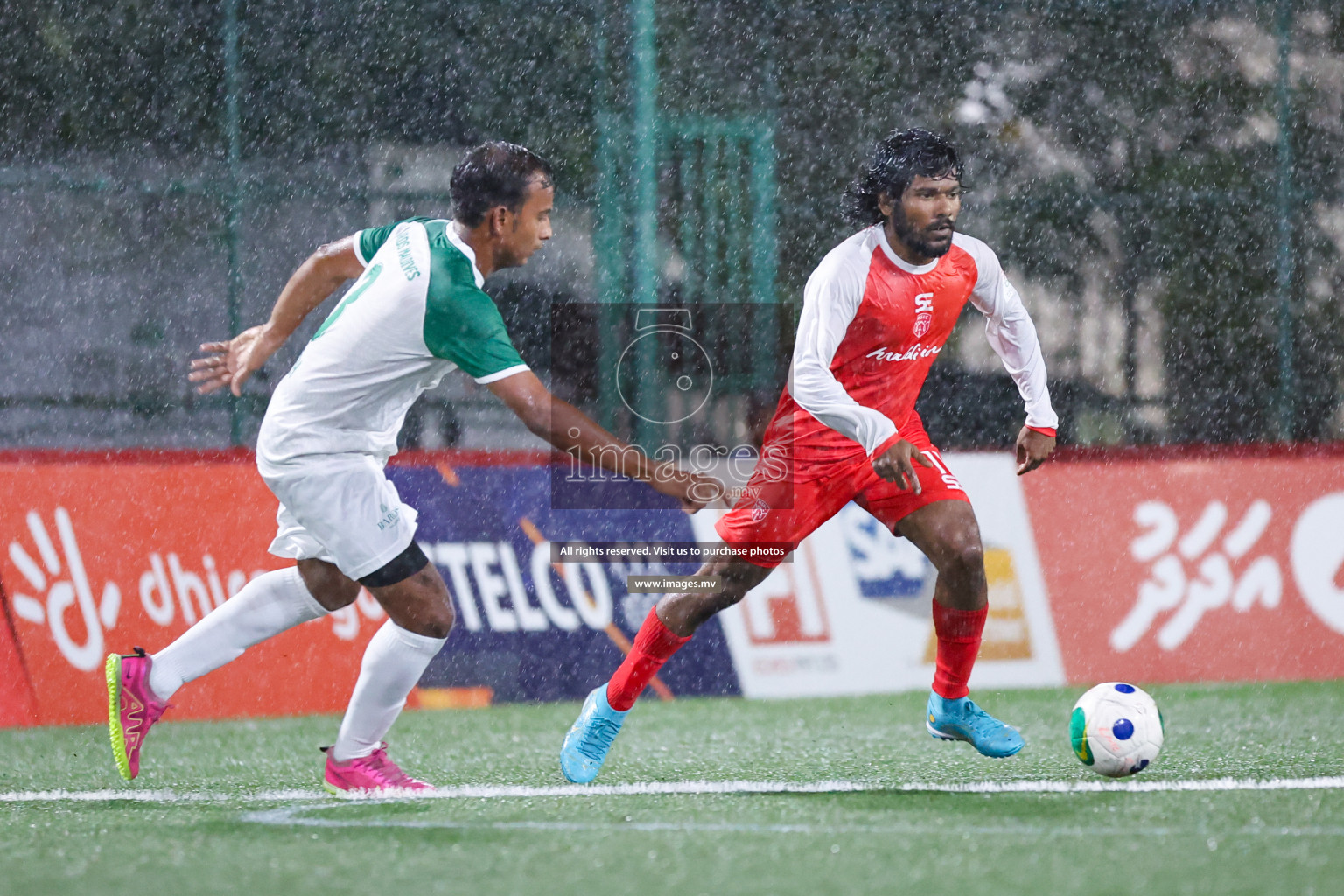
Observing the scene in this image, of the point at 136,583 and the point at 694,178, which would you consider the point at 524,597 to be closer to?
the point at 136,583

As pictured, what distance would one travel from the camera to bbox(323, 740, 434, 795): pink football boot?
431 centimetres

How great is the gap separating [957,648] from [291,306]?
7.05 feet

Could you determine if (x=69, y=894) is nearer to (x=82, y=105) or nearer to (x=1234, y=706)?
(x=1234, y=706)

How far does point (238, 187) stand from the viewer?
9.49m

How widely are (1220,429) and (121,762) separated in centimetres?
790

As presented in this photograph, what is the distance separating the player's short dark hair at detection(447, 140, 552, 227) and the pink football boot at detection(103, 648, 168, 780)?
1.54 m

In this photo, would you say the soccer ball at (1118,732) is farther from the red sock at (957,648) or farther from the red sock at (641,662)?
the red sock at (641,662)

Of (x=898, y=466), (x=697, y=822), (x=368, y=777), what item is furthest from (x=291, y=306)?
(x=697, y=822)

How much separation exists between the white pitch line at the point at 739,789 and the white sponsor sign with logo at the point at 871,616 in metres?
2.76

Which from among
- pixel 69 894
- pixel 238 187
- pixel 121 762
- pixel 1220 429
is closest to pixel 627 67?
pixel 238 187

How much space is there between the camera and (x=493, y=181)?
4113 mm

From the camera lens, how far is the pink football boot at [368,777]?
14.1 ft

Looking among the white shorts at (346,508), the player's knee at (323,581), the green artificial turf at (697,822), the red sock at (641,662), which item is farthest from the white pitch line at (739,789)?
the white shorts at (346,508)

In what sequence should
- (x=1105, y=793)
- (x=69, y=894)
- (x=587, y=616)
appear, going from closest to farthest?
1. (x=69, y=894)
2. (x=1105, y=793)
3. (x=587, y=616)
